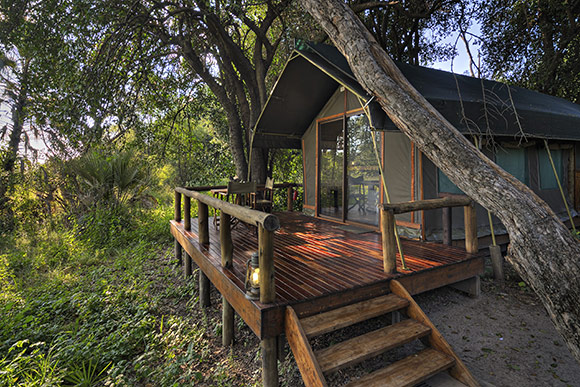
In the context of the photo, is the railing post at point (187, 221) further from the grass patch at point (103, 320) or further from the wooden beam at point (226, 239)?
the wooden beam at point (226, 239)

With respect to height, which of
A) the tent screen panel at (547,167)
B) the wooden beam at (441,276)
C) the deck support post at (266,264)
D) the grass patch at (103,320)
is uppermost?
the tent screen panel at (547,167)

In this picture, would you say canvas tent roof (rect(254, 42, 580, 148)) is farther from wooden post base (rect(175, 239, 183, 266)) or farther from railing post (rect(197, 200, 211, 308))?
wooden post base (rect(175, 239, 183, 266))

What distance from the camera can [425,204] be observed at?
304cm

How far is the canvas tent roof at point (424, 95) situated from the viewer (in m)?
4.00

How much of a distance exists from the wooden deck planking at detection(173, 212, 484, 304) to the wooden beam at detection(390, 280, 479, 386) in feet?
0.51

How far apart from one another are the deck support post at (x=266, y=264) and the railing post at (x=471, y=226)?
2.41m

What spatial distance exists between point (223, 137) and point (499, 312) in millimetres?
8270

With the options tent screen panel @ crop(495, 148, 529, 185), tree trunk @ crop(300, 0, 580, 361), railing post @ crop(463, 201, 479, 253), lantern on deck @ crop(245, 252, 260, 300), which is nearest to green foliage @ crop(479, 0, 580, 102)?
tent screen panel @ crop(495, 148, 529, 185)

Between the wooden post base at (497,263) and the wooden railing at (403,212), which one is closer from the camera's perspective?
the wooden railing at (403,212)

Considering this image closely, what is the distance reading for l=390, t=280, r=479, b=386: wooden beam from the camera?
206cm

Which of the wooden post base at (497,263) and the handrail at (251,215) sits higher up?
the handrail at (251,215)

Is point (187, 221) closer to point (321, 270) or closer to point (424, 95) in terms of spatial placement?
point (321, 270)

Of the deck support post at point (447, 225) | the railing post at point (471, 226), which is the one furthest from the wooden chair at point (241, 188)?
the railing post at point (471, 226)

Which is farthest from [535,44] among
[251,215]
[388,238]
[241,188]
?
[251,215]
